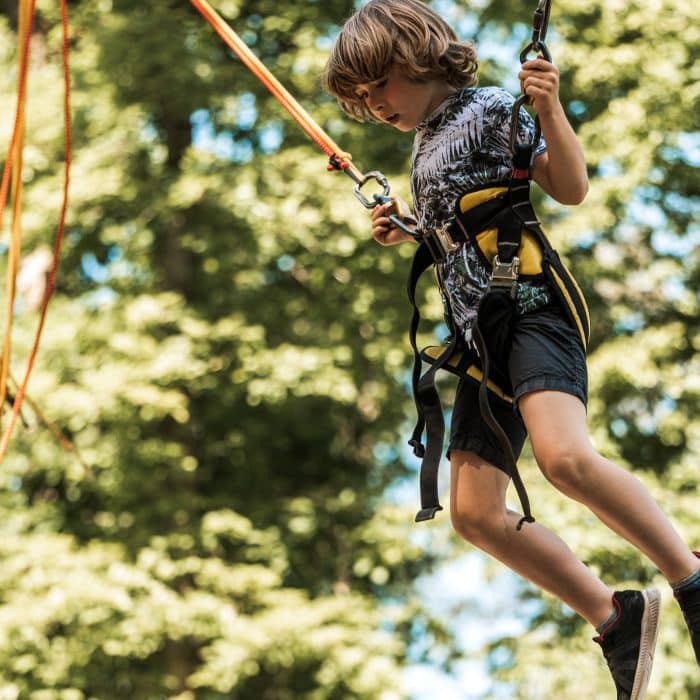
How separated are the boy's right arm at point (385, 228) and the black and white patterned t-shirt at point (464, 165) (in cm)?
21

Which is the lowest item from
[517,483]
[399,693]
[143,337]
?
[517,483]

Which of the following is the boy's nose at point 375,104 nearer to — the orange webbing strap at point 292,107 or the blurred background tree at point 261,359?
the orange webbing strap at point 292,107

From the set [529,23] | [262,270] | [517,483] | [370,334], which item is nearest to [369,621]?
[370,334]

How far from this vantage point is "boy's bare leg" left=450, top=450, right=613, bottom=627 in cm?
262

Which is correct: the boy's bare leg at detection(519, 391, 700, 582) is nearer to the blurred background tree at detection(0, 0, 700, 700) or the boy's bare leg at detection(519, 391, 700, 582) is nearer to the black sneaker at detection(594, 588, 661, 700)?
the black sneaker at detection(594, 588, 661, 700)

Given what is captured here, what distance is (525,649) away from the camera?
25.9 ft

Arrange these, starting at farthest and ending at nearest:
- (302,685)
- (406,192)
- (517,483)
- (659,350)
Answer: (302,685), (659,350), (406,192), (517,483)

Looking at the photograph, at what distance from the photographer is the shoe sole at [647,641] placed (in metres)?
2.52

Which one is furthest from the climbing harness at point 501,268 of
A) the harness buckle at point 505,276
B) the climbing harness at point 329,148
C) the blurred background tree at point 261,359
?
the blurred background tree at point 261,359

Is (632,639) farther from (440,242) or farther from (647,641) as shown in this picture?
(440,242)

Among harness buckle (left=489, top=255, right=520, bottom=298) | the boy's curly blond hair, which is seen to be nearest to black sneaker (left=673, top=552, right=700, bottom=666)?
harness buckle (left=489, top=255, right=520, bottom=298)

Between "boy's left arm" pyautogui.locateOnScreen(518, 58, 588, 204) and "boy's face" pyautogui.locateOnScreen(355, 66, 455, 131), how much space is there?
292mm

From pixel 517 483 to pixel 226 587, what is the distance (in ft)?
18.6

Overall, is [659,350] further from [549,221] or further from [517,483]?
[517,483]
